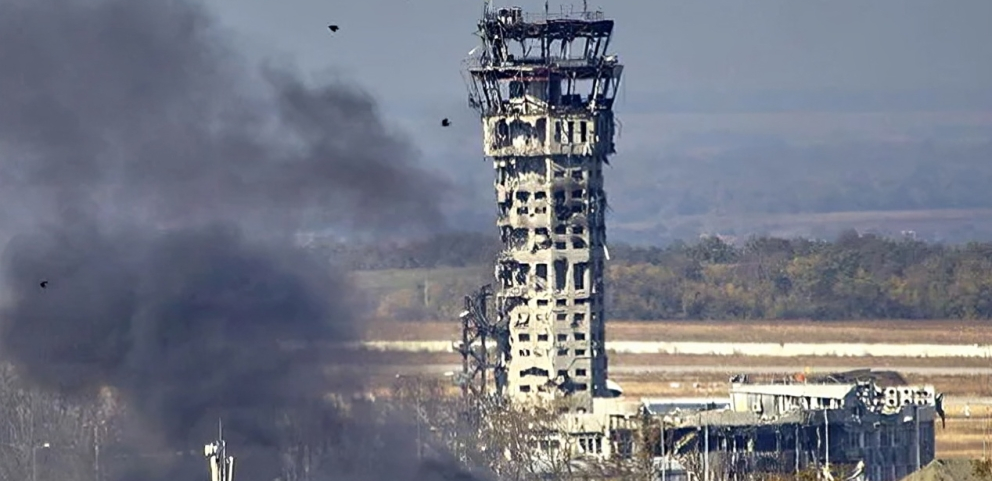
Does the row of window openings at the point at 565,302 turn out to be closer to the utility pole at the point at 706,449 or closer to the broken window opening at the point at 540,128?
the broken window opening at the point at 540,128

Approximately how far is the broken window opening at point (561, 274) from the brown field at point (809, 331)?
102 feet

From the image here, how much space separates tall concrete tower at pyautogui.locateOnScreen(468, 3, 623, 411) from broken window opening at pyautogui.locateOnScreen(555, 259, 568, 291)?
0.03 meters

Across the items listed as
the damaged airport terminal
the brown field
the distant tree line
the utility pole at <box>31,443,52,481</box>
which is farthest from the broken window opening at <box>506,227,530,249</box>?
the distant tree line

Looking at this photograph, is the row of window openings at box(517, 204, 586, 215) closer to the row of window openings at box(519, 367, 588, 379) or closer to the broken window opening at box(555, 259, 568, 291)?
the broken window opening at box(555, 259, 568, 291)

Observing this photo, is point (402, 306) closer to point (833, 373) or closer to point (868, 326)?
point (833, 373)

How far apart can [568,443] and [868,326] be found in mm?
47145

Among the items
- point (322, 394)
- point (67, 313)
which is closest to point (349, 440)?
point (322, 394)

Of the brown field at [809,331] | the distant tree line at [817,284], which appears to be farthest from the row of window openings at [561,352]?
the distant tree line at [817,284]

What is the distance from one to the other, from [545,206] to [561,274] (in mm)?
2484

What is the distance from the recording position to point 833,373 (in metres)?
145

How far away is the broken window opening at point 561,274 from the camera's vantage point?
132000mm

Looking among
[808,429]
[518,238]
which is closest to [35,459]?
[518,238]

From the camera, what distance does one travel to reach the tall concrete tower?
433 ft

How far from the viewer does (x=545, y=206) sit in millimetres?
131750
